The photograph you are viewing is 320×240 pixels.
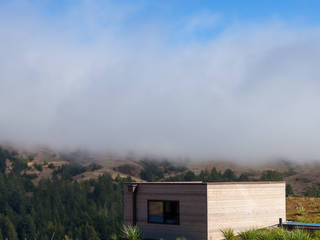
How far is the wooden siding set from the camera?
23859 mm

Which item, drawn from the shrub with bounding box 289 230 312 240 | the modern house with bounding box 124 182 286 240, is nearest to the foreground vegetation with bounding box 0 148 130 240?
the modern house with bounding box 124 182 286 240

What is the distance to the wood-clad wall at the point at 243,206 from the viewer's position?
23906 mm

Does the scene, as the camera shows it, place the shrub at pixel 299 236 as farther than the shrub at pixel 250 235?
No

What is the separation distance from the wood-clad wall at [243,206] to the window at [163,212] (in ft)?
6.76

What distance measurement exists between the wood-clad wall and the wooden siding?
458 mm

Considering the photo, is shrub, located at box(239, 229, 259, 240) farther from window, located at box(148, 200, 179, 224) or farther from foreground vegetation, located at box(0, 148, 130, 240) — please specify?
foreground vegetation, located at box(0, 148, 130, 240)

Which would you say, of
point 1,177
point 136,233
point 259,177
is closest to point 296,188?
point 259,177

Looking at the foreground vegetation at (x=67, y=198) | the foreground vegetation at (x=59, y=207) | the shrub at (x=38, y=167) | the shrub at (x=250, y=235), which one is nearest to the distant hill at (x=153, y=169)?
the shrub at (x=38, y=167)

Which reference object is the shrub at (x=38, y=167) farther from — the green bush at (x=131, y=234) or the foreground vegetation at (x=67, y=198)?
the green bush at (x=131, y=234)

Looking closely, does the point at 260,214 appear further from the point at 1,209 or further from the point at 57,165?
the point at 57,165

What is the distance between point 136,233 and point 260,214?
6662 mm

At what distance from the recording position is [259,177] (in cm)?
16012

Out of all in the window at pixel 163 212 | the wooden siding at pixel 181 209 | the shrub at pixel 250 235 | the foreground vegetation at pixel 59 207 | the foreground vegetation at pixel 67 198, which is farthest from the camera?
the foreground vegetation at pixel 67 198

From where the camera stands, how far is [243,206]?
2525cm
